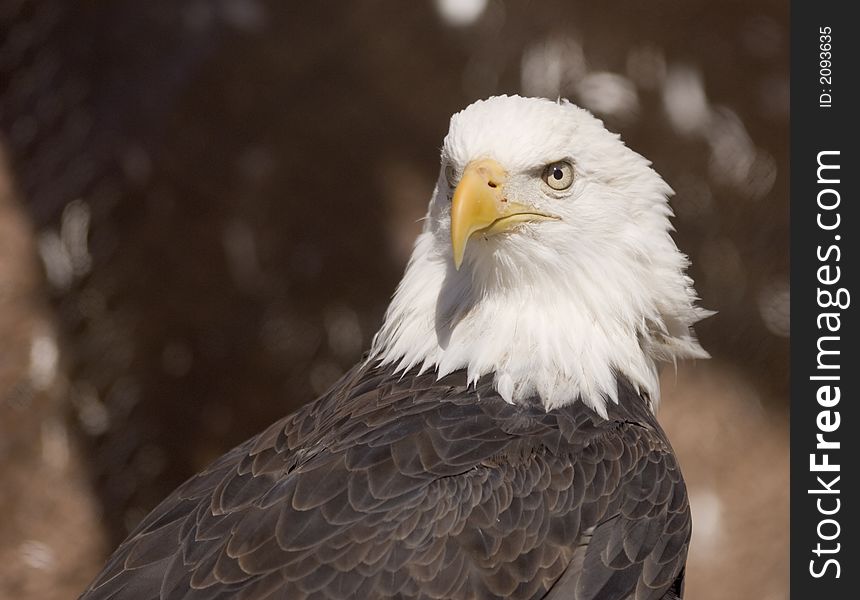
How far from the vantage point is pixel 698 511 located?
480 cm

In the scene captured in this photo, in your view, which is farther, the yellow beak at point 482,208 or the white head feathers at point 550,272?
the white head feathers at point 550,272

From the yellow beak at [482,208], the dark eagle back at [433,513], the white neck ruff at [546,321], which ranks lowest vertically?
the dark eagle back at [433,513]

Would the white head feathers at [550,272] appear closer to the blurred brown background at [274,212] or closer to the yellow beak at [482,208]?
the yellow beak at [482,208]

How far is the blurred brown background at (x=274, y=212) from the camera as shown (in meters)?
4.29

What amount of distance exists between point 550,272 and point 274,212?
1.91 metres

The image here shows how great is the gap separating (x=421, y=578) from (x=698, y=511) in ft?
8.74

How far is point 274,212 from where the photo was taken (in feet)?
15.0

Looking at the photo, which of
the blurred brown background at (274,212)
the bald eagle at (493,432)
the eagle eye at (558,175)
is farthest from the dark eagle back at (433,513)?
the blurred brown background at (274,212)

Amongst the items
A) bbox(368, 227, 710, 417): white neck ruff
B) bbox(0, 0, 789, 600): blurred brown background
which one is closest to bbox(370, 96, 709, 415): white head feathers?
bbox(368, 227, 710, 417): white neck ruff

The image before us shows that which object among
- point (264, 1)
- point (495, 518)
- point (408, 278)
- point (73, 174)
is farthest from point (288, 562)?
point (264, 1)

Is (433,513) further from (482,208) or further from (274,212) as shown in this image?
(274,212)

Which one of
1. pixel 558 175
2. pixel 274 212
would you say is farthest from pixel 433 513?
pixel 274 212

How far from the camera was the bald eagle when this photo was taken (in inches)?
98.7

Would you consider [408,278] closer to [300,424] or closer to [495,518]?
[300,424]
